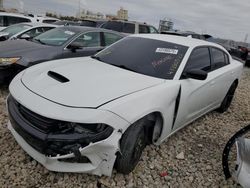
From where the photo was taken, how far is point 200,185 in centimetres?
284

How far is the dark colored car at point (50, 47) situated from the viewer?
4363 millimetres

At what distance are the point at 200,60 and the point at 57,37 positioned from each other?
324 cm

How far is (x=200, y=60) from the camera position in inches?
149

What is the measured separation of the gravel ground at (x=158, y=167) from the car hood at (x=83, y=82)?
33.1 inches

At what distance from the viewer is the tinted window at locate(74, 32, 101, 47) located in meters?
5.50

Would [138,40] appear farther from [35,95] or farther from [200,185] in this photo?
[200,185]

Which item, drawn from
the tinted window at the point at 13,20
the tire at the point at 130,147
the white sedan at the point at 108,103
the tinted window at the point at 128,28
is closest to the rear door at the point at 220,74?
the white sedan at the point at 108,103

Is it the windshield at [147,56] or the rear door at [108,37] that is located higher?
the windshield at [147,56]

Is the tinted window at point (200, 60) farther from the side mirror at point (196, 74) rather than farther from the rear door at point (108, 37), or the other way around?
the rear door at point (108, 37)

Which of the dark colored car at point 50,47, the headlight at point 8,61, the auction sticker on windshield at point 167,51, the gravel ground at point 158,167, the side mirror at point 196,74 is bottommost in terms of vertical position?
the gravel ground at point 158,167

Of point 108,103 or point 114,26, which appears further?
point 114,26

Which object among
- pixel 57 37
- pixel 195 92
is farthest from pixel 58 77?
pixel 57 37

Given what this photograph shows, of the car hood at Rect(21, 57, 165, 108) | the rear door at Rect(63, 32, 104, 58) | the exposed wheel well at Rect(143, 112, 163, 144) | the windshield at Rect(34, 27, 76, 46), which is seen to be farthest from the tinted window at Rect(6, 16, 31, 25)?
the exposed wheel well at Rect(143, 112, 163, 144)

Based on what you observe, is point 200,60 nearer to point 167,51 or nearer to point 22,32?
point 167,51
